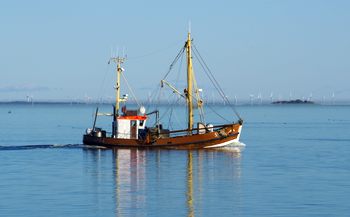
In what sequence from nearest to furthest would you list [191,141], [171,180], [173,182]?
1. [173,182]
2. [171,180]
3. [191,141]

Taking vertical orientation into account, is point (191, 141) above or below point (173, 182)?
above

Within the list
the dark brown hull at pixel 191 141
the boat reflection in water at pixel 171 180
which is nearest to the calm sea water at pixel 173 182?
the boat reflection in water at pixel 171 180

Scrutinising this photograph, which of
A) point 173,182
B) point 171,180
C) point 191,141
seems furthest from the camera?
point 191,141

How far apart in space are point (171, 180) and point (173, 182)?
1.51 m

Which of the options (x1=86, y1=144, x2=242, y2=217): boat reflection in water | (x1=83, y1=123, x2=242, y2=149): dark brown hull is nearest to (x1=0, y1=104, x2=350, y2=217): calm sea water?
(x1=86, y1=144, x2=242, y2=217): boat reflection in water

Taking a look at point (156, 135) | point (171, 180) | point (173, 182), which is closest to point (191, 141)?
point (156, 135)

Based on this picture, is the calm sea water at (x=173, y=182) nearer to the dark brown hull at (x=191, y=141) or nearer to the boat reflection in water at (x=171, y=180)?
the boat reflection in water at (x=171, y=180)

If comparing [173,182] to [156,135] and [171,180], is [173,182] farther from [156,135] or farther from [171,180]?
[156,135]

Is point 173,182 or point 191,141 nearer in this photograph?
point 173,182

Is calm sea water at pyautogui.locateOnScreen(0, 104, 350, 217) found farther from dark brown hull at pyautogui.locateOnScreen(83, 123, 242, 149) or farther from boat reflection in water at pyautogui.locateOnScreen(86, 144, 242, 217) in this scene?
dark brown hull at pyautogui.locateOnScreen(83, 123, 242, 149)

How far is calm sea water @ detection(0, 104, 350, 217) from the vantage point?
50156 millimetres

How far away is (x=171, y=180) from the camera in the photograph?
65.4 metres

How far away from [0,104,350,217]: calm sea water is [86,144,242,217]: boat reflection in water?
0.19 feet

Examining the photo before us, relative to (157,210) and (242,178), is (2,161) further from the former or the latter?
(157,210)
